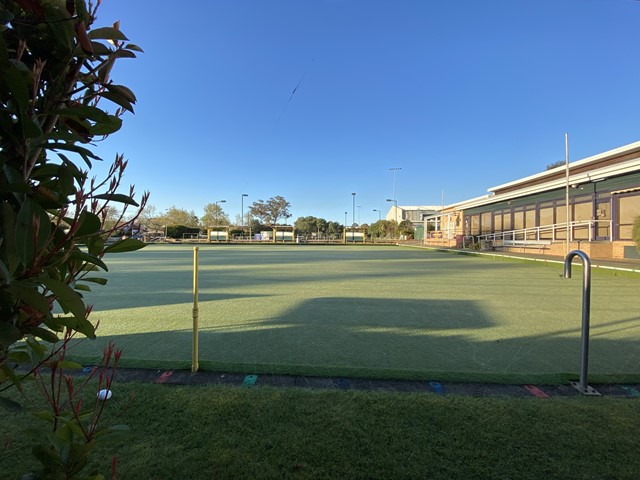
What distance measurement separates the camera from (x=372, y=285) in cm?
923

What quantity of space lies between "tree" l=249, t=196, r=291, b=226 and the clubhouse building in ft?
170

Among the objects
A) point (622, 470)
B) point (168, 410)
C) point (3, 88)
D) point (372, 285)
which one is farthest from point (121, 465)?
point (372, 285)

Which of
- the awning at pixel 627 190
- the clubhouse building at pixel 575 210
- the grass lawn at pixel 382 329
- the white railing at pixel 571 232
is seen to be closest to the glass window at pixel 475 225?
the clubhouse building at pixel 575 210

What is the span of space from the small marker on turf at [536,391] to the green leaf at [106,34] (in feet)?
12.2

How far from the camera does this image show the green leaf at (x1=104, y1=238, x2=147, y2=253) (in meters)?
1.12

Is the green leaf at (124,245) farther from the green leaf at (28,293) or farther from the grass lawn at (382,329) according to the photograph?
the grass lawn at (382,329)

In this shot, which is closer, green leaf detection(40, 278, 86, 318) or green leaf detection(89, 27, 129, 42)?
green leaf detection(40, 278, 86, 318)

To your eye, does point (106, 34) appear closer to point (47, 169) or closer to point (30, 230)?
point (47, 169)

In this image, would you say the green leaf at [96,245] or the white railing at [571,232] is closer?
the green leaf at [96,245]

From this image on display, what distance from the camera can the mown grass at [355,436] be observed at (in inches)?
79.3

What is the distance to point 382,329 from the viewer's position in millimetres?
5035

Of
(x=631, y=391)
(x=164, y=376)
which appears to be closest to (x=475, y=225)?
(x=631, y=391)

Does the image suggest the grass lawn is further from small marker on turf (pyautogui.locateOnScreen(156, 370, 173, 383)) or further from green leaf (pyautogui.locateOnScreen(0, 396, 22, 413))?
green leaf (pyautogui.locateOnScreen(0, 396, 22, 413))

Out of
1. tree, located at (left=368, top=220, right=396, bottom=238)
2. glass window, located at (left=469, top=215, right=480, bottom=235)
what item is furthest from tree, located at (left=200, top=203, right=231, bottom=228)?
glass window, located at (left=469, top=215, right=480, bottom=235)
